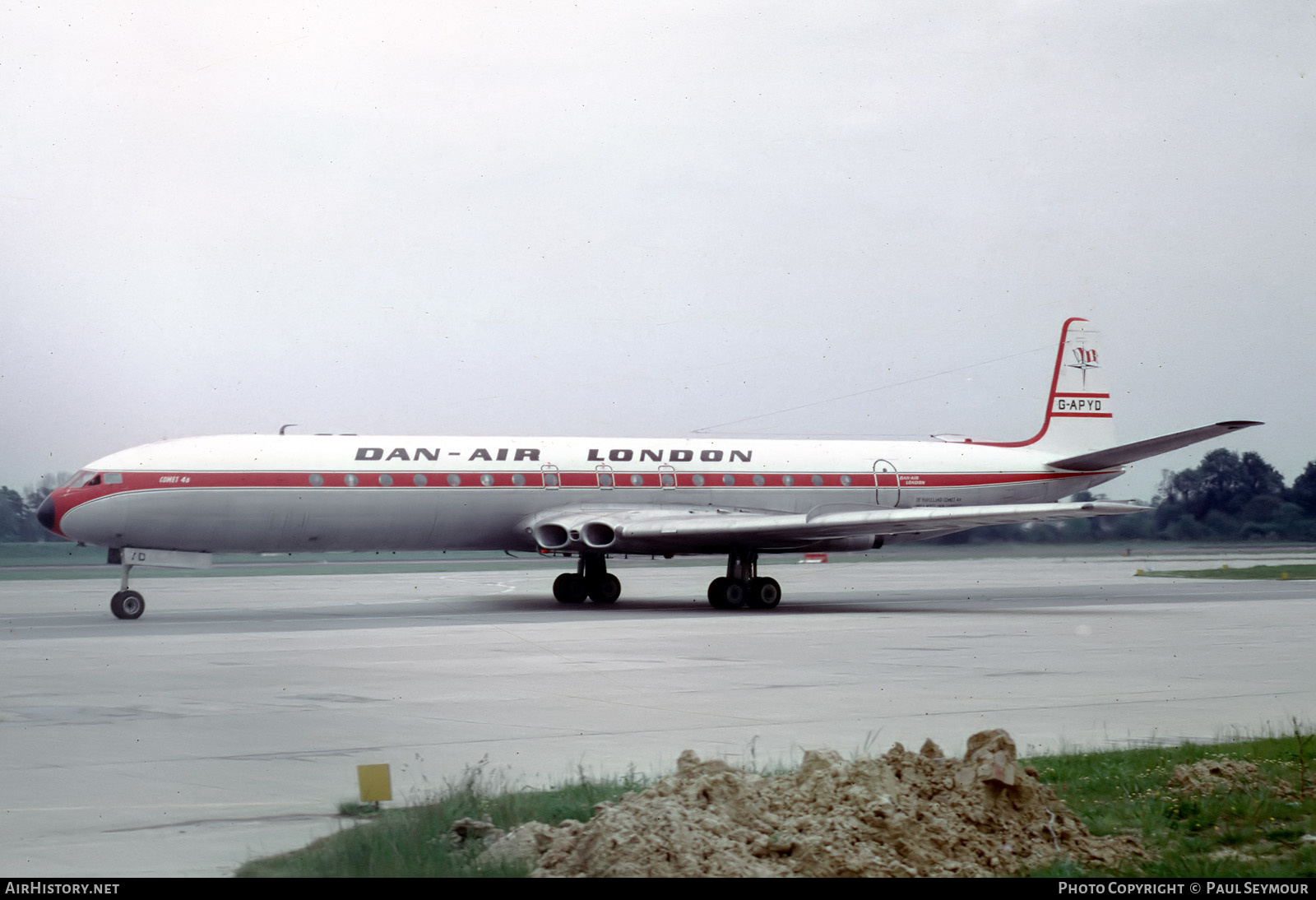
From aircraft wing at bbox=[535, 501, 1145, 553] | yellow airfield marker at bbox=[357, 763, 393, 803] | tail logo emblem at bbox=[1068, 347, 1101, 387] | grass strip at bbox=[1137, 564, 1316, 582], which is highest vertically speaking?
tail logo emblem at bbox=[1068, 347, 1101, 387]

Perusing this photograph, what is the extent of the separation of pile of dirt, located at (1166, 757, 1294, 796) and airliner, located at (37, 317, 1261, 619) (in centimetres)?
1358

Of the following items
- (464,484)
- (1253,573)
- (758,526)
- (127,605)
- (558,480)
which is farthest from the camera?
(1253,573)

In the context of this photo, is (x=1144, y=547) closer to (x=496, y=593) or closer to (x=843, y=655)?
(x=496, y=593)

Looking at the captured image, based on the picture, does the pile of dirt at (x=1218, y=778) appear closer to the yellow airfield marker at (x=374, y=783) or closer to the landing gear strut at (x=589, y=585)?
the yellow airfield marker at (x=374, y=783)

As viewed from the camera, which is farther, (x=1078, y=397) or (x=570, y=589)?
(x=1078, y=397)

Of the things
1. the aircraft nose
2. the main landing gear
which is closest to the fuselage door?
the main landing gear

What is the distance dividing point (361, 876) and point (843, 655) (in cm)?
990

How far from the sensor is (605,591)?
25.1 metres

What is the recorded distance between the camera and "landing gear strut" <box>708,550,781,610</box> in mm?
23297

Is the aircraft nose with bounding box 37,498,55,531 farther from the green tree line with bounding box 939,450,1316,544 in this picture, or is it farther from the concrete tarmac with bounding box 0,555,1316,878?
the green tree line with bounding box 939,450,1316,544

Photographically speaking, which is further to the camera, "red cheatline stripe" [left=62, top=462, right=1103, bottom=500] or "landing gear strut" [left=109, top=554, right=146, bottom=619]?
"red cheatline stripe" [left=62, top=462, right=1103, bottom=500]

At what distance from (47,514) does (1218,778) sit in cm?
1918

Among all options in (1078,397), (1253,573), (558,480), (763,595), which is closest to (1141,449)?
(1078,397)

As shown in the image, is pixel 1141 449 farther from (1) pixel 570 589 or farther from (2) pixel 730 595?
(1) pixel 570 589
